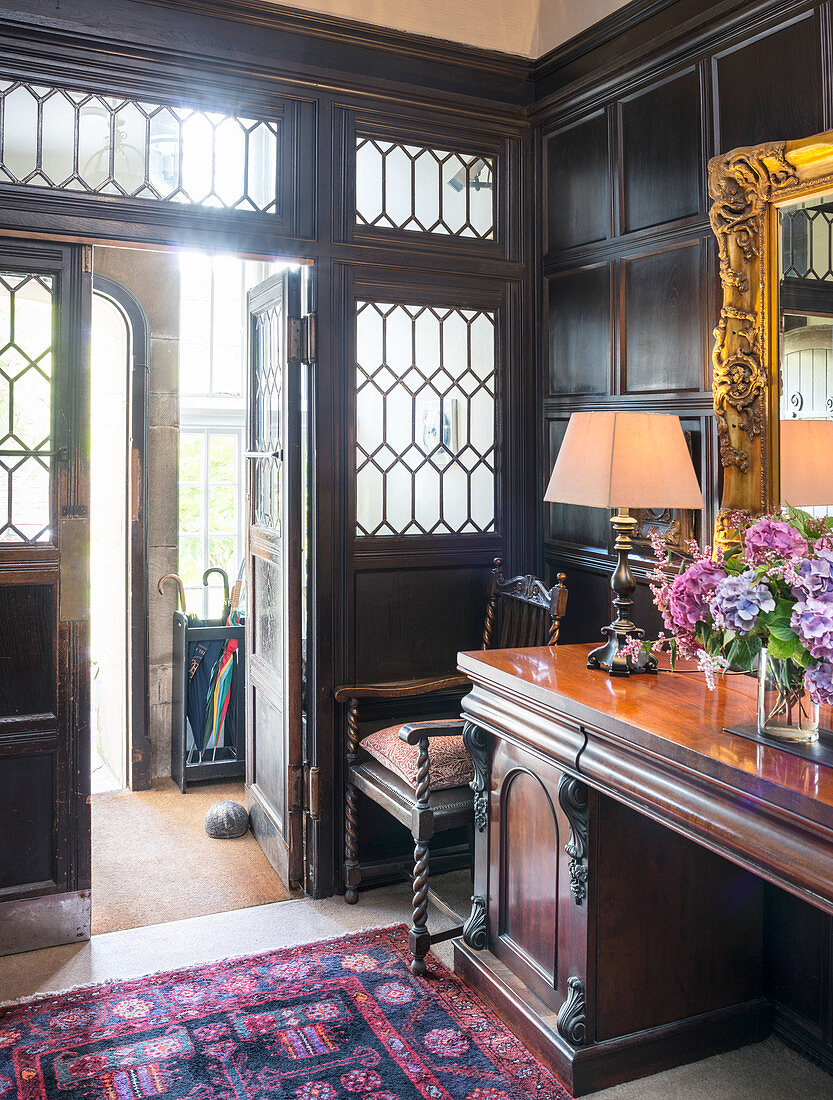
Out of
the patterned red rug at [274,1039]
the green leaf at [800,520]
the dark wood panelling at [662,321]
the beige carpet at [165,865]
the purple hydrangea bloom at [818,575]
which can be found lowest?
the patterned red rug at [274,1039]

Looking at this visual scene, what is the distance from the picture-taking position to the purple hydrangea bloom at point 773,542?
5.71 feet

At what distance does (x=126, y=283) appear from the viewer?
452cm

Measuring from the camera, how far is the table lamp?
2.36 metres

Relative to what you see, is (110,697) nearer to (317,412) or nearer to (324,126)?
(317,412)

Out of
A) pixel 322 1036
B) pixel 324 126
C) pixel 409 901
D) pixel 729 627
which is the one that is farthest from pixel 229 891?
pixel 324 126

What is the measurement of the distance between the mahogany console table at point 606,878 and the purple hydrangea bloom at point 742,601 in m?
0.25

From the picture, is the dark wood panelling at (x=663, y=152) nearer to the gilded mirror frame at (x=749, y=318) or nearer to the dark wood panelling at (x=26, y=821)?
the gilded mirror frame at (x=749, y=318)

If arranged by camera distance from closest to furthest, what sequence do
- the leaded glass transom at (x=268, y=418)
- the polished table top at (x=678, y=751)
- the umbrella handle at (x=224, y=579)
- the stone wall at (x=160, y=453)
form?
the polished table top at (x=678, y=751) → the leaded glass transom at (x=268, y=418) → the stone wall at (x=160, y=453) → the umbrella handle at (x=224, y=579)

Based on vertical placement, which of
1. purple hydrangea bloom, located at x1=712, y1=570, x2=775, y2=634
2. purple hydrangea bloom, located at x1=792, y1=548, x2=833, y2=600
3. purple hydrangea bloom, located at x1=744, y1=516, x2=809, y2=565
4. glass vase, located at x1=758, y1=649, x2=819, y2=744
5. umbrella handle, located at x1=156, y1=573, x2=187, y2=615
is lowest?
glass vase, located at x1=758, y1=649, x2=819, y2=744

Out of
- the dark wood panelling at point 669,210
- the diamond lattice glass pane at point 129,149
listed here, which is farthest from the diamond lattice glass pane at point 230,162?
the dark wood panelling at point 669,210

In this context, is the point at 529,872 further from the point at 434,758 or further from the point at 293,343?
the point at 293,343

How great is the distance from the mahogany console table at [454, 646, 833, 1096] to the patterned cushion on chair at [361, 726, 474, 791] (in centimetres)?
24

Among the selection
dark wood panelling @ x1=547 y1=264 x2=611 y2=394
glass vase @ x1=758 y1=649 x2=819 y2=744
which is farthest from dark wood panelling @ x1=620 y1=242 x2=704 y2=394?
glass vase @ x1=758 y1=649 x2=819 y2=744

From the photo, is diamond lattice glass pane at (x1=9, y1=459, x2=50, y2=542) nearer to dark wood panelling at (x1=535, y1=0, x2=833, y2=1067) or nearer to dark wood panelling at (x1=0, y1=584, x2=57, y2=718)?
dark wood panelling at (x1=0, y1=584, x2=57, y2=718)
